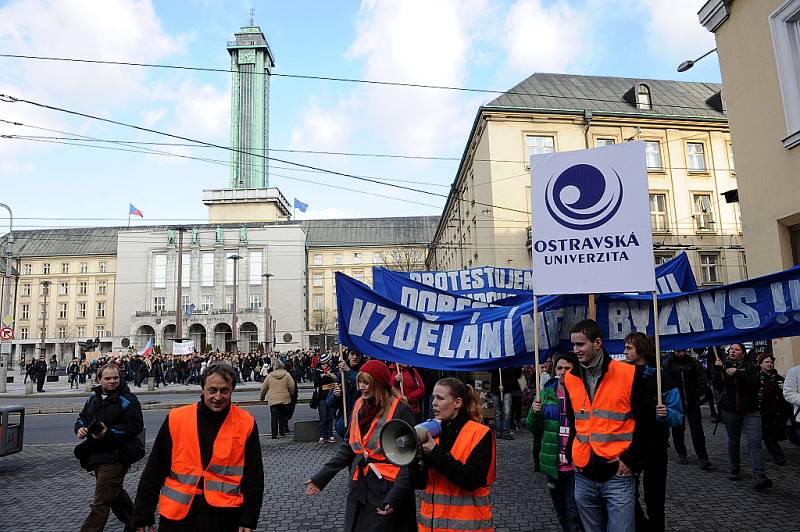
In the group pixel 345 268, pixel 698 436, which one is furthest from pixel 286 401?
pixel 345 268

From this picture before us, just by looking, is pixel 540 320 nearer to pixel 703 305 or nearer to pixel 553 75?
pixel 703 305

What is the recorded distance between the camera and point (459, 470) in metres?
3.20

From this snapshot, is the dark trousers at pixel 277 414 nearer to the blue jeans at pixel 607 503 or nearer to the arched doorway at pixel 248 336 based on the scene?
the blue jeans at pixel 607 503

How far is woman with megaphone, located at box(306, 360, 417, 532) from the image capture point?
3.55 m

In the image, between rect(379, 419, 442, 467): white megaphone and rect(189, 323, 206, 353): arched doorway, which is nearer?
rect(379, 419, 442, 467): white megaphone

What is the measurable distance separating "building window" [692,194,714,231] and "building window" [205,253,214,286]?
61.4 meters

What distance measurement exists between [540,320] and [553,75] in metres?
35.1

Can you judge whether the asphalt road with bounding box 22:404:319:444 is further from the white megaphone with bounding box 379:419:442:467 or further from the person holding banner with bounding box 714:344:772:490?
the white megaphone with bounding box 379:419:442:467

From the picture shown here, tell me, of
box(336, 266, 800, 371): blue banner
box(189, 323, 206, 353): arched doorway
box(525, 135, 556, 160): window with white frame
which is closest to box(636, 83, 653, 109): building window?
box(525, 135, 556, 160): window with white frame

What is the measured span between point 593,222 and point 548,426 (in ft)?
6.41

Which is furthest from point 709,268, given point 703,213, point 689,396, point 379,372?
point 379,372

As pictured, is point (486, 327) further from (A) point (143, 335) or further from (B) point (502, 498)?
(A) point (143, 335)

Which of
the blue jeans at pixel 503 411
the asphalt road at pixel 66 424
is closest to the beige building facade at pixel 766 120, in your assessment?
the blue jeans at pixel 503 411

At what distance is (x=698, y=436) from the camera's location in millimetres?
8430
